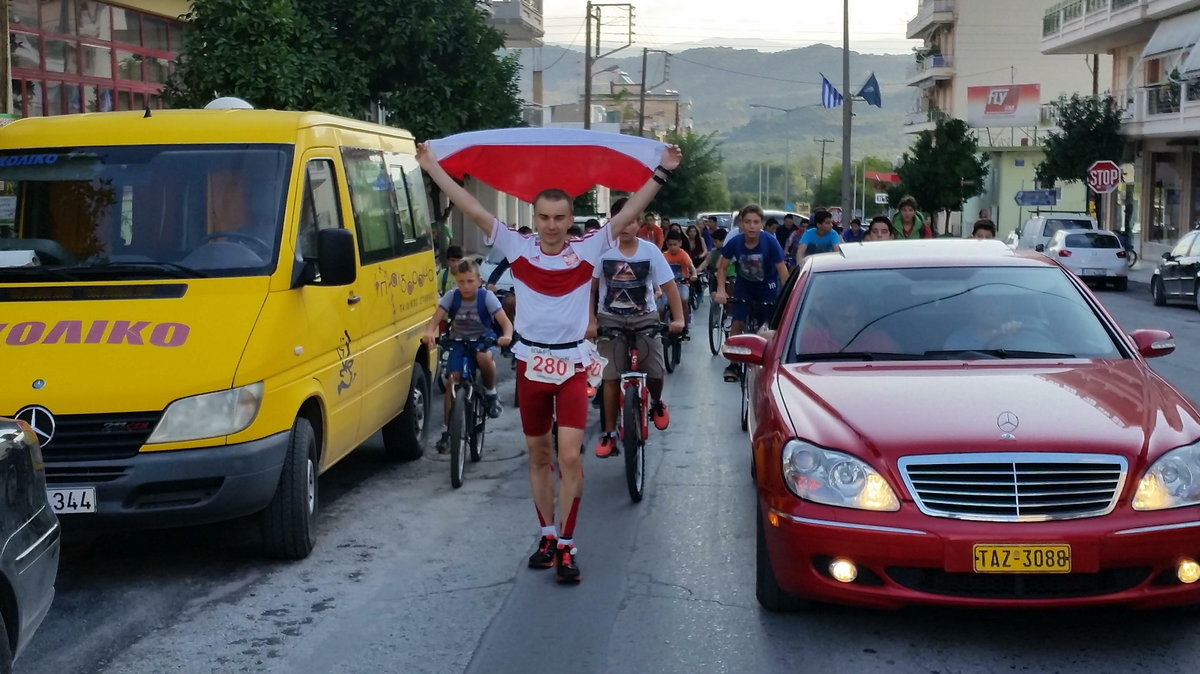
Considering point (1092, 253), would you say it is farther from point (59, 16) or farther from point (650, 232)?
point (59, 16)

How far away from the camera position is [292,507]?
6980mm

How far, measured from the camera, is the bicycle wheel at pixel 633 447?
8578 millimetres

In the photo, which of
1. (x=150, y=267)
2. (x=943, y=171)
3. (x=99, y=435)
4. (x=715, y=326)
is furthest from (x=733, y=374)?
(x=943, y=171)

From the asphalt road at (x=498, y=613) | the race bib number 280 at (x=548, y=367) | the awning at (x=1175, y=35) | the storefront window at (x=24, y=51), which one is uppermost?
the awning at (x=1175, y=35)

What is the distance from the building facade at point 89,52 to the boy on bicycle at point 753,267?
841cm

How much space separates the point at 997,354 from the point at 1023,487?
4.57ft

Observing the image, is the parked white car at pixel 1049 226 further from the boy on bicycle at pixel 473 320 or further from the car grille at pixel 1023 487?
the car grille at pixel 1023 487

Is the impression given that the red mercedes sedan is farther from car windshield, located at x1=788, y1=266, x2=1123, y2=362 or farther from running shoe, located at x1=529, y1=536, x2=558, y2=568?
running shoe, located at x1=529, y1=536, x2=558, y2=568

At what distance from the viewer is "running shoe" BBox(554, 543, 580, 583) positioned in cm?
661

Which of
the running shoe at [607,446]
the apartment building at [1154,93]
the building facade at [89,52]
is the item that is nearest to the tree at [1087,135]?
the apartment building at [1154,93]

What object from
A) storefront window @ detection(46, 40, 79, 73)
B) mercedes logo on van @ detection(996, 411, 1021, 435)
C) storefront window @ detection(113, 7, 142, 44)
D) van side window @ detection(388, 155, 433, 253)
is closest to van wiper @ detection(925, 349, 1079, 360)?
mercedes logo on van @ detection(996, 411, 1021, 435)

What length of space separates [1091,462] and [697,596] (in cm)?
189

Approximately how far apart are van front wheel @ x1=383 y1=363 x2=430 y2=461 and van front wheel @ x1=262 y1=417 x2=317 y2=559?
2.68 metres

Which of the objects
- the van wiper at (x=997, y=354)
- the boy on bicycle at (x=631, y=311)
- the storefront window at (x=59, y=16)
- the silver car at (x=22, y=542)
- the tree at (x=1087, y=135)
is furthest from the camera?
the tree at (x=1087, y=135)
